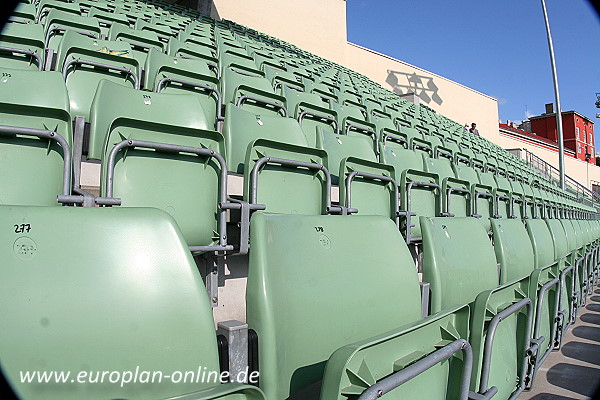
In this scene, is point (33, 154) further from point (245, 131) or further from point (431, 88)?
point (431, 88)

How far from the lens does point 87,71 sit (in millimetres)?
1645

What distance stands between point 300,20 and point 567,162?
13035 mm

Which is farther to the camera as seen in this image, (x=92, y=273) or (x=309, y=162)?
(x=309, y=162)

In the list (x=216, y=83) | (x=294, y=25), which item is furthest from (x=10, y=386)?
(x=294, y=25)

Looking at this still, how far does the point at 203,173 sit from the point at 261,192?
18 centimetres

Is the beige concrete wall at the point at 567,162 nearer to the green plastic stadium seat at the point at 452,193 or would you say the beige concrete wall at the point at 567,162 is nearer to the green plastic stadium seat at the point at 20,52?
the green plastic stadium seat at the point at 452,193

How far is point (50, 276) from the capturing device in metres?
0.47

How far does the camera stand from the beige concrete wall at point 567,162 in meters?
12.7

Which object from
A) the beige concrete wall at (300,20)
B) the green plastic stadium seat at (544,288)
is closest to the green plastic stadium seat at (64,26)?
the green plastic stadium seat at (544,288)

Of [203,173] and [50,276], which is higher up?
[203,173]

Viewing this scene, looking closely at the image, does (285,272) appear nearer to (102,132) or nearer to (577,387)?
(102,132)

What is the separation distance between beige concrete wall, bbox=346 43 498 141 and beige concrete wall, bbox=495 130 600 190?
1.05 metres

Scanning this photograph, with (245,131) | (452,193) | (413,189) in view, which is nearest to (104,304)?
(245,131)

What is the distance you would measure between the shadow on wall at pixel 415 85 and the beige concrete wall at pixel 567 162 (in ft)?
11.0
